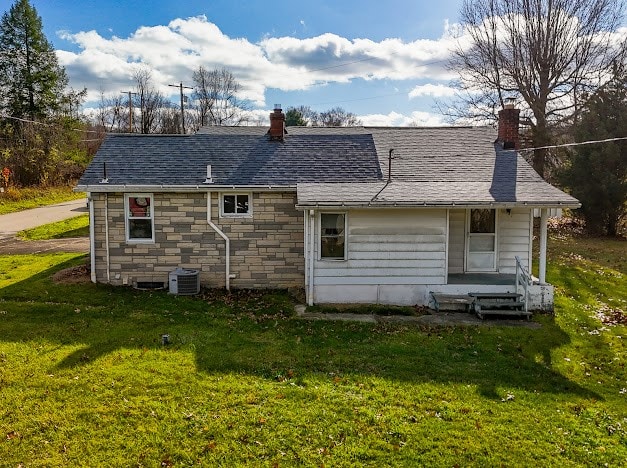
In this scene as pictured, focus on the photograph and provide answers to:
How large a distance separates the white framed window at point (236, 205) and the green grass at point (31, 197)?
73.1 feet

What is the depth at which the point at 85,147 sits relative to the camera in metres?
46.2

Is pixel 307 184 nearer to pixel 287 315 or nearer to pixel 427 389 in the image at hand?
pixel 287 315

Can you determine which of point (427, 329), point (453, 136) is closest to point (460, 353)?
point (427, 329)

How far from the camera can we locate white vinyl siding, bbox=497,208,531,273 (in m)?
12.6

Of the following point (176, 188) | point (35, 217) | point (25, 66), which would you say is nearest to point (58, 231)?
point (35, 217)

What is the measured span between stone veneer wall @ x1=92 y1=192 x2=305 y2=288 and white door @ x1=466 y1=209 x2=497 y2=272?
15.5 feet

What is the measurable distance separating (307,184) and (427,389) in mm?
7341

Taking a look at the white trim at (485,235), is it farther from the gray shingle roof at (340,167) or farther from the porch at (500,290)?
the porch at (500,290)

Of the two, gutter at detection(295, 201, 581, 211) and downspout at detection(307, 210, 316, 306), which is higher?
gutter at detection(295, 201, 581, 211)

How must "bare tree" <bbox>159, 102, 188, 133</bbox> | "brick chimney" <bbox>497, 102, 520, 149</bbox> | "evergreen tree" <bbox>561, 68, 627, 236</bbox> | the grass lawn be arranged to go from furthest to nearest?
"bare tree" <bbox>159, 102, 188, 133</bbox> → "evergreen tree" <bbox>561, 68, 627, 236</bbox> → "brick chimney" <bbox>497, 102, 520, 149</bbox> → the grass lawn

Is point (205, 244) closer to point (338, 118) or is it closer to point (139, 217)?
point (139, 217)

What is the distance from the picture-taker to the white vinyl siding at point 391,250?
455 inches

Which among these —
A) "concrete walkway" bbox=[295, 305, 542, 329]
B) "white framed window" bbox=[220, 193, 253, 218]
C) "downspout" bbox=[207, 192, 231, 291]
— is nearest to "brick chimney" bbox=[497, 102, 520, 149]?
"concrete walkway" bbox=[295, 305, 542, 329]

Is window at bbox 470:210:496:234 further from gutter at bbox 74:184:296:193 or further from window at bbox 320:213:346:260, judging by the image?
gutter at bbox 74:184:296:193
